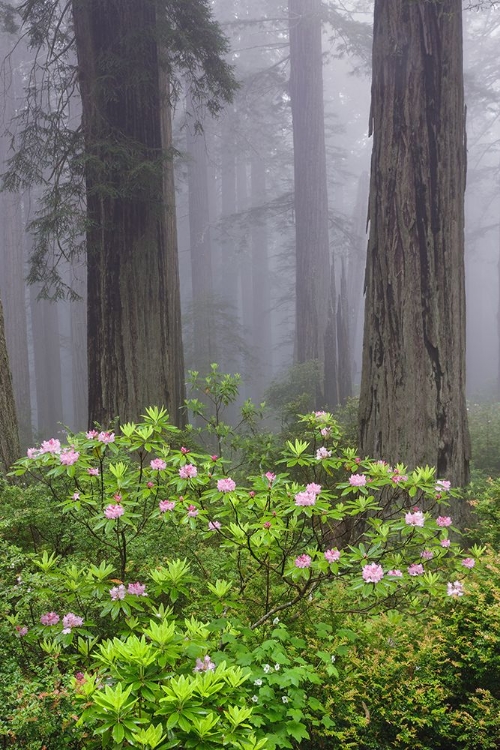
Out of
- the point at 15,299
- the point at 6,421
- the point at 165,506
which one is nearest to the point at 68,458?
the point at 165,506

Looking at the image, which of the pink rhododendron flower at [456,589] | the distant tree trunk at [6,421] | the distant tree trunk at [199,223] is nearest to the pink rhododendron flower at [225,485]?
the pink rhododendron flower at [456,589]

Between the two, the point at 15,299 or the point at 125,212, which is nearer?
the point at 125,212

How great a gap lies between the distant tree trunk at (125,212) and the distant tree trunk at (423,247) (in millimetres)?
2217

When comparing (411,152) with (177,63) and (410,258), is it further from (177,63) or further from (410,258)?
(177,63)

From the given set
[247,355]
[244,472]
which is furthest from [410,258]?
[247,355]

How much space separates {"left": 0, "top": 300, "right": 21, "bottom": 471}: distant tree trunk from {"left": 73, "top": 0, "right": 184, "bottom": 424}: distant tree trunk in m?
1.29

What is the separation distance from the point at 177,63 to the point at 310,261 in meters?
7.79

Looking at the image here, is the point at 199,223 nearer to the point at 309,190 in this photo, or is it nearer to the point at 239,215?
the point at 239,215

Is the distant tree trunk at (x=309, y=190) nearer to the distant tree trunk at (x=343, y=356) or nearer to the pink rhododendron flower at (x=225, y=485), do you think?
the distant tree trunk at (x=343, y=356)

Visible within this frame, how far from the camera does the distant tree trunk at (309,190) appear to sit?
530 inches

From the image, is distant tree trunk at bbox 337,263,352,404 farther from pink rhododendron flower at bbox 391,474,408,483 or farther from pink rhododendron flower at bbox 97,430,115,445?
pink rhododendron flower at bbox 97,430,115,445

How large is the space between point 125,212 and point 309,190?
9.05 m

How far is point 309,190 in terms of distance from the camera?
14156 mm

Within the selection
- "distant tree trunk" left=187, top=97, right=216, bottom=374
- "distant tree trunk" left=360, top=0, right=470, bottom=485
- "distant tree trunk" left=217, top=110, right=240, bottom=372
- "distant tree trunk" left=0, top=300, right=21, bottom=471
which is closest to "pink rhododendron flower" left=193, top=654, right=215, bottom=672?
"distant tree trunk" left=0, top=300, right=21, bottom=471
